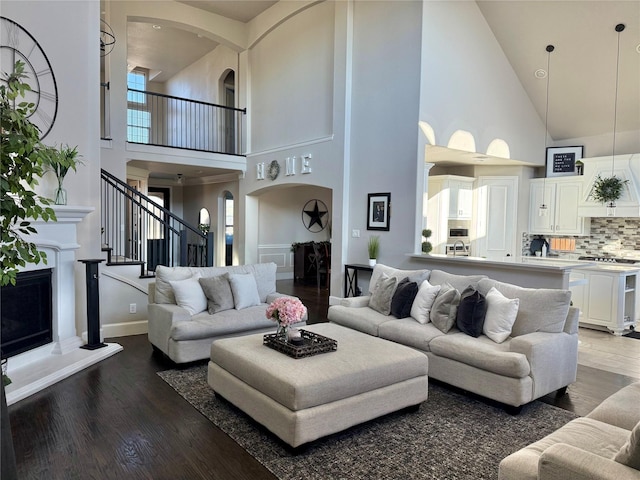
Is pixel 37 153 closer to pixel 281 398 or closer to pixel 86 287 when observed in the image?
pixel 281 398

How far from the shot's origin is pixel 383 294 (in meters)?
4.80

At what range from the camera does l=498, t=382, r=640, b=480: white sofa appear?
1616 mm

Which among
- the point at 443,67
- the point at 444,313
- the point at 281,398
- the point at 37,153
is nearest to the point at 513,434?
the point at 444,313

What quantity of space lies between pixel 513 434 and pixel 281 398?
5.40 ft

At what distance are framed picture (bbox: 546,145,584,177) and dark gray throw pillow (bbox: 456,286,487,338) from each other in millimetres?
4960

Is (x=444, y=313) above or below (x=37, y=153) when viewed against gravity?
below

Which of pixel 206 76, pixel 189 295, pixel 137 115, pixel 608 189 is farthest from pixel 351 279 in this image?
pixel 137 115

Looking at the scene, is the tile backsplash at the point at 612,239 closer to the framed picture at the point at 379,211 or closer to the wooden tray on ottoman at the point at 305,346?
the framed picture at the point at 379,211

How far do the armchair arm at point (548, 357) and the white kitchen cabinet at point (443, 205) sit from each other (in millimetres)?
4201

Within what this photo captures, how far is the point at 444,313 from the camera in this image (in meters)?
4.05

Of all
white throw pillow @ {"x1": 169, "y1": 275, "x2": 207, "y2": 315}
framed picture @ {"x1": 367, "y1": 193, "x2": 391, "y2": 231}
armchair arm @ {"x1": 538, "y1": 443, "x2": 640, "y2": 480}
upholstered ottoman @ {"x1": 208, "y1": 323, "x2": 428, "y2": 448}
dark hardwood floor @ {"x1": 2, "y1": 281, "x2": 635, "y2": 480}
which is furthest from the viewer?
framed picture @ {"x1": 367, "y1": 193, "x2": 391, "y2": 231}

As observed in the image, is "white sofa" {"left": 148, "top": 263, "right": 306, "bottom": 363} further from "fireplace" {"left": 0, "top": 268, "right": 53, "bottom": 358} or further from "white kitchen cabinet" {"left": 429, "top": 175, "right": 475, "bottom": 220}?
"white kitchen cabinet" {"left": 429, "top": 175, "right": 475, "bottom": 220}

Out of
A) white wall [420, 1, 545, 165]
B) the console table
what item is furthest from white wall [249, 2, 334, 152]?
the console table

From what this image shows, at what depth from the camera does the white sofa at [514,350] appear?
3.31m
